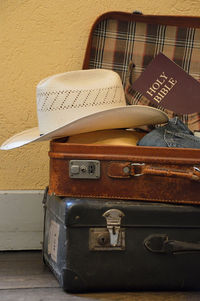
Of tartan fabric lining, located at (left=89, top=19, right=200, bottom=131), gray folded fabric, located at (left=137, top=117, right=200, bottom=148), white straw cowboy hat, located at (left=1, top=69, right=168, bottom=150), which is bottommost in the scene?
gray folded fabric, located at (left=137, top=117, right=200, bottom=148)

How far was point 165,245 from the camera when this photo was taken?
1.02 meters

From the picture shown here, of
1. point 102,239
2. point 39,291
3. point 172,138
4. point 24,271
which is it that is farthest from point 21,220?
point 172,138

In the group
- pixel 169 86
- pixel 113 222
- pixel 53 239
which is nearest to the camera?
pixel 113 222

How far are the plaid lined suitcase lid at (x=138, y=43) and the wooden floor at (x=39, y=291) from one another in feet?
1.96

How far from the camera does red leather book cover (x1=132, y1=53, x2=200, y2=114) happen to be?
1327 mm

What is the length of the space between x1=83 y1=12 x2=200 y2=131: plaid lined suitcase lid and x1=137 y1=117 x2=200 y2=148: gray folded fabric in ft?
1.04

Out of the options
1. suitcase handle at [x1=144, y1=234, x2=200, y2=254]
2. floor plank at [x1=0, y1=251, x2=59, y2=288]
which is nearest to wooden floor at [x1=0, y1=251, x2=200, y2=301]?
floor plank at [x1=0, y1=251, x2=59, y2=288]

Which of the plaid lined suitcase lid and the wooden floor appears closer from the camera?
the wooden floor

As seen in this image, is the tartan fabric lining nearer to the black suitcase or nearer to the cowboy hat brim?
the cowboy hat brim

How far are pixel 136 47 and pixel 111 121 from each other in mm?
423

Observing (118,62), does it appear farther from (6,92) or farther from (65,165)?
(65,165)

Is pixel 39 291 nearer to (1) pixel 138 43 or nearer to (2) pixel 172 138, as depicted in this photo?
(2) pixel 172 138

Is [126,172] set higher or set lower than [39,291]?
Answer: higher

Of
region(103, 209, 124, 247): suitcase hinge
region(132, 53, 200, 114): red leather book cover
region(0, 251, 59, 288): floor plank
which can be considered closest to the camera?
region(103, 209, 124, 247): suitcase hinge
